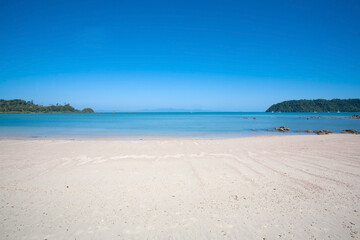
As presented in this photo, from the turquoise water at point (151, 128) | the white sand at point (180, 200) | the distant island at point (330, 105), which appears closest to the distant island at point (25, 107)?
the turquoise water at point (151, 128)

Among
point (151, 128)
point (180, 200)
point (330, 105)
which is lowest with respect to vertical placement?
point (151, 128)

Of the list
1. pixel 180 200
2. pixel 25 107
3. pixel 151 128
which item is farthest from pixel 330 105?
pixel 25 107

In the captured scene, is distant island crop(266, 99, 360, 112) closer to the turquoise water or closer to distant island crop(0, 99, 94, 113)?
the turquoise water

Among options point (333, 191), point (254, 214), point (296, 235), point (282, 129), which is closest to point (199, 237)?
point (254, 214)

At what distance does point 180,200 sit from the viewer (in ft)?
14.6

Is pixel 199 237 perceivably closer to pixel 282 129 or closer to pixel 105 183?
pixel 105 183

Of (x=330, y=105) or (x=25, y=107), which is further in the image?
(x=330, y=105)

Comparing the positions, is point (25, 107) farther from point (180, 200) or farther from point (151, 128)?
point (180, 200)

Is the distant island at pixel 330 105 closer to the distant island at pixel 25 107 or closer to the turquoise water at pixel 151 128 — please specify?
the turquoise water at pixel 151 128

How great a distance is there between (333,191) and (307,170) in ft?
6.29

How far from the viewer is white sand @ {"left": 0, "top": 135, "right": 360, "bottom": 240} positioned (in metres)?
3.31

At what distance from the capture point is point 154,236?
125 inches

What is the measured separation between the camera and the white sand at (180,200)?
331cm

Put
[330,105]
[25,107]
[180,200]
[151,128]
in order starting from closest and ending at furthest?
[180,200] < [151,128] < [25,107] < [330,105]
